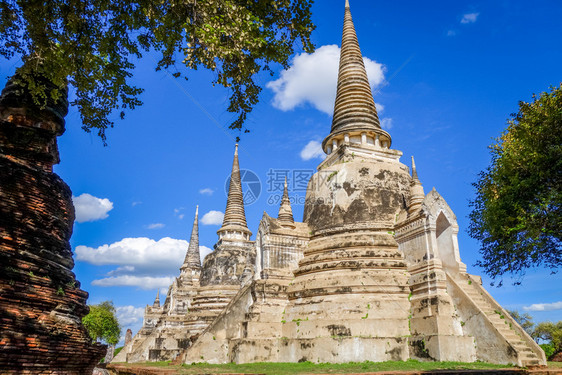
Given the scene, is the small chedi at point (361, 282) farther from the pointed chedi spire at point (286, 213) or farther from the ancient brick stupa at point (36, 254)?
the ancient brick stupa at point (36, 254)

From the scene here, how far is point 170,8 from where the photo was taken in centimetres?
605

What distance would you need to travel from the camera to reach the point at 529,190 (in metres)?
14.7

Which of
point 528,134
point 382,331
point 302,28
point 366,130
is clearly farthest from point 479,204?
point 302,28

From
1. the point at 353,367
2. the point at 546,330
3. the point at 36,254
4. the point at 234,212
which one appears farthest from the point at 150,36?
the point at 546,330

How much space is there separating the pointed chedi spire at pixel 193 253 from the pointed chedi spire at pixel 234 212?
3.34 meters

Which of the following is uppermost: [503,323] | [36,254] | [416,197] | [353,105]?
[353,105]

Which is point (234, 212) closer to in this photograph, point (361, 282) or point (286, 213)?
point (286, 213)

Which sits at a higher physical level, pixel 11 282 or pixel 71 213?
pixel 71 213

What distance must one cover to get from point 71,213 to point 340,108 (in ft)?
51.0

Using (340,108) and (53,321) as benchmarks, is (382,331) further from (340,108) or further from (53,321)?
(340,108)

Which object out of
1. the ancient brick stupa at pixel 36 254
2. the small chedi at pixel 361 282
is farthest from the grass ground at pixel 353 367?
the ancient brick stupa at pixel 36 254

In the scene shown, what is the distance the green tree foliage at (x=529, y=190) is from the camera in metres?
13.7

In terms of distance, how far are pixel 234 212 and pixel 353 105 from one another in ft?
45.6

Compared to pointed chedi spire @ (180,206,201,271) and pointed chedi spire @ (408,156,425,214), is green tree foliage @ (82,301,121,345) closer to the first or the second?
pointed chedi spire @ (180,206,201,271)
